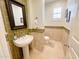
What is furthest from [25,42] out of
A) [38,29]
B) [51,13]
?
[51,13]

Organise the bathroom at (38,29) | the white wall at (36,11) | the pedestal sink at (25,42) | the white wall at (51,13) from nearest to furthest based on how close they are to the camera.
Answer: the bathroom at (38,29)
the pedestal sink at (25,42)
the white wall at (36,11)
the white wall at (51,13)

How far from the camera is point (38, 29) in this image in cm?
285

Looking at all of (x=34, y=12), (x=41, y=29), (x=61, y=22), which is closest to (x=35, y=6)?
(x=34, y=12)

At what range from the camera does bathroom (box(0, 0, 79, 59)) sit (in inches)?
46.1

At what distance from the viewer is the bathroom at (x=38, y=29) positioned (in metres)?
1.17

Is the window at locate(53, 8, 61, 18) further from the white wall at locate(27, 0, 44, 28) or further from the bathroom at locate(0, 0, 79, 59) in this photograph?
the white wall at locate(27, 0, 44, 28)

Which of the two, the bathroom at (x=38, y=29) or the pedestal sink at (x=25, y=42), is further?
the pedestal sink at (x=25, y=42)

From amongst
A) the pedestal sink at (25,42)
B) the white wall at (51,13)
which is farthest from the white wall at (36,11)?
the white wall at (51,13)

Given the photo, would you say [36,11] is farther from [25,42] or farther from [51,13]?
[25,42]

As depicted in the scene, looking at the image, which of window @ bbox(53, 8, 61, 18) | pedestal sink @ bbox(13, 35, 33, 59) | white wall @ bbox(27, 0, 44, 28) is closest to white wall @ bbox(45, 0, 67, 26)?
window @ bbox(53, 8, 61, 18)

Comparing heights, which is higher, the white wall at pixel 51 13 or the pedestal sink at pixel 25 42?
the white wall at pixel 51 13

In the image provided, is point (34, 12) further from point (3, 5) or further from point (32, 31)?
point (3, 5)

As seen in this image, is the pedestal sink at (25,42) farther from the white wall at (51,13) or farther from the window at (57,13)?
the window at (57,13)

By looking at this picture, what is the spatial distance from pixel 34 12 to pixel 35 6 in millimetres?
241
